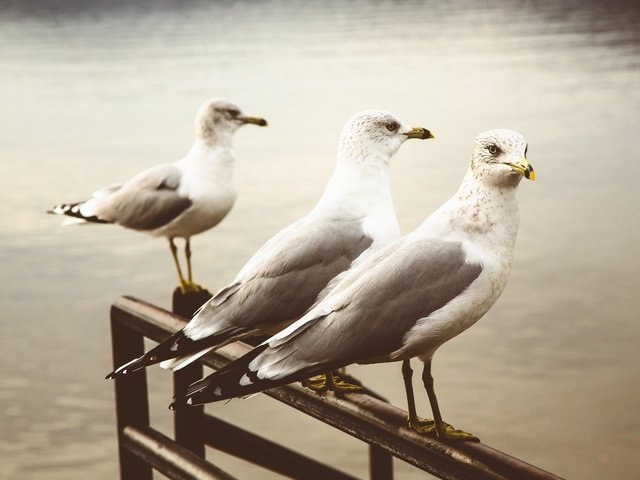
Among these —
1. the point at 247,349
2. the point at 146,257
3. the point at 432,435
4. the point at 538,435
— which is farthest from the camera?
the point at 146,257

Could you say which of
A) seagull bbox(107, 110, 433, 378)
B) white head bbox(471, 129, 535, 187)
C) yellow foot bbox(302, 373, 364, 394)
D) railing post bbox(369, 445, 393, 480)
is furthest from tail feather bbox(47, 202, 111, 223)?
white head bbox(471, 129, 535, 187)

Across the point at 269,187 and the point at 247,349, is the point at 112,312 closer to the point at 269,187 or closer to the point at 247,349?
the point at 247,349

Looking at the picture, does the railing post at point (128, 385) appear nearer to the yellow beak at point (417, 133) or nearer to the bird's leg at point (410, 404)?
the bird's leg at point (410, 404)

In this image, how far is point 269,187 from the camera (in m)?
12.6

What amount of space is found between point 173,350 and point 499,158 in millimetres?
998

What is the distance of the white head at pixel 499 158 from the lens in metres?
2.64

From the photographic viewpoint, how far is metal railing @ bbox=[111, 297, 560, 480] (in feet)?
7.74

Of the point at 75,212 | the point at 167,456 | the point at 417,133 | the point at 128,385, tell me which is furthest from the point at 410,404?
the point at 75,212

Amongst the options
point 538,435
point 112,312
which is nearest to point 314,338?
point 112,312

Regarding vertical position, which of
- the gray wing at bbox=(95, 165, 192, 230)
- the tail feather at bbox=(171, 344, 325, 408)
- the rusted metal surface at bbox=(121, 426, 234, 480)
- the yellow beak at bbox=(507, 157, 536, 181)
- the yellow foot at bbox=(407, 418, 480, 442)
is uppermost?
the yellow beak at bbox=(507, 157, 536, 181)

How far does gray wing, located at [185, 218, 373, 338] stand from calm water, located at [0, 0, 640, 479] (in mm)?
3668

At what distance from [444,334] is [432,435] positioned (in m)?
0.32

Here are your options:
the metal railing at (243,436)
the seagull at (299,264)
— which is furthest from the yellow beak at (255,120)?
the seagull at (299,264)

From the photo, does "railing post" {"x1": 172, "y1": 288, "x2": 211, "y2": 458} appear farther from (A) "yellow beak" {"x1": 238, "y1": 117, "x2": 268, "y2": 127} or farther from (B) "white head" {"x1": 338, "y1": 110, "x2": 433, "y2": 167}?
(A) "yellow beak" {"x1": 238, "y1": 117, "x2": 268, "y2": 127}
